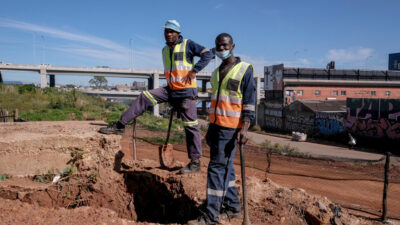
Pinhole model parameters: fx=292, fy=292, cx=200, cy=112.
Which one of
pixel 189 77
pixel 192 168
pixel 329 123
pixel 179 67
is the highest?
pixel 179 67

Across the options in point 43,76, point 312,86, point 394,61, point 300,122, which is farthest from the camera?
point 394,61

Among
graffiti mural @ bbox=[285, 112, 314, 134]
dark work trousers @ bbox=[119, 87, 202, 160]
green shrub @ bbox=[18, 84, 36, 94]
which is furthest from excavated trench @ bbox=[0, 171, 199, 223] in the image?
graffiti mural @ bbox=[285, 112, 314, 134]

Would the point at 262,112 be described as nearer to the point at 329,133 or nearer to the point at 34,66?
the point at 329,133

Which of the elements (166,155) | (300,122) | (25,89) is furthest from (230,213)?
(300,122)

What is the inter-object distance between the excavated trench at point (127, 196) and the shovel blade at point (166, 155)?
304 millimetres

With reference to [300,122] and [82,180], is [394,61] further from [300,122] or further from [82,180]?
[82,180]

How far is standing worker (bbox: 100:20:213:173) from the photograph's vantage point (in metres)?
4.28

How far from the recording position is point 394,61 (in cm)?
6594

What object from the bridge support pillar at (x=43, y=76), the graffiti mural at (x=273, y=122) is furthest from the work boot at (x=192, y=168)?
the bridge support pillar at (x=43, y=76)

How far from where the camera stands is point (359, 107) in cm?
2361

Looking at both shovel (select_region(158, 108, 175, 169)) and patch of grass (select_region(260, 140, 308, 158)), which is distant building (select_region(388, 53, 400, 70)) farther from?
shovel (select_region(158, 108, 175, 169))

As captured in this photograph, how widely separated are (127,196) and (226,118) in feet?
7.19

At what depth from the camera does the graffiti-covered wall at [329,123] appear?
84.7 ft

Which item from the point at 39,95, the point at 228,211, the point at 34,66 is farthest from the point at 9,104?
the point at 34,66
